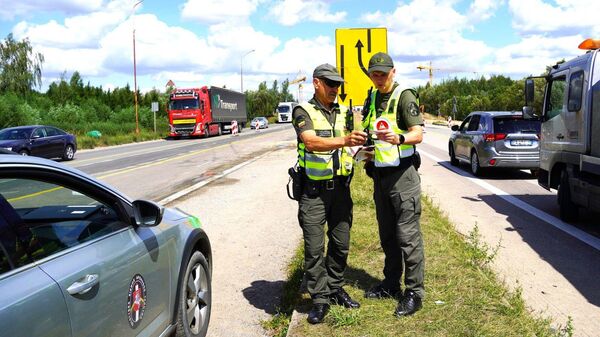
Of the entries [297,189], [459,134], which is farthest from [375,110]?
[459,134]

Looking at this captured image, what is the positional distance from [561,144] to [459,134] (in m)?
7.83

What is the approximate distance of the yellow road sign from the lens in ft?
30.9

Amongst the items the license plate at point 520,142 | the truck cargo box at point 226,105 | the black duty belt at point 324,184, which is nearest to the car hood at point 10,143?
the license plate at point 520,142

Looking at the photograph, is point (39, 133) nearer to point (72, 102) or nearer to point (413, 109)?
point (413, 109)

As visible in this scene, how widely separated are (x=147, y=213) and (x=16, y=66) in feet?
199

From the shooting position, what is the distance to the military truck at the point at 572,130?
6.83 metres

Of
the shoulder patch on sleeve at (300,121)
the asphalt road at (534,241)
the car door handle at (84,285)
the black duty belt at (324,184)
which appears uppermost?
the shoulder patch on sleeve at (300,121)

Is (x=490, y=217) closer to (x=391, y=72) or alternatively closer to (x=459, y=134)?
(x=391, y=72)

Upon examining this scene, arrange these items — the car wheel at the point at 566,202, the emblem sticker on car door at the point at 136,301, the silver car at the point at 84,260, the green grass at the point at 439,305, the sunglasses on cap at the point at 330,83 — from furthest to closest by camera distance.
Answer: the car wheel at the point at 566,202 → the sunglasses on cap at the point at 330,83 → the green grass at the point at 439,305 → the emblem sticker on car door at the point at 136,301 → the silver car at the point at 84,260

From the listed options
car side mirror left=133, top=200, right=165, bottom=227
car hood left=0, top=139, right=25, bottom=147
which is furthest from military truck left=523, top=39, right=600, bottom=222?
car hood left=0, top=139, right=25, bottom=147

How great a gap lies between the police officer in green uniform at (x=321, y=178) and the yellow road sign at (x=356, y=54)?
5.64 metres

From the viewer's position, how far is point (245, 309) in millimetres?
4680

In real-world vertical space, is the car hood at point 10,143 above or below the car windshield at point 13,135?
below

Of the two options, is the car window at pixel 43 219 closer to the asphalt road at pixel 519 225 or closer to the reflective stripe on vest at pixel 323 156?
the reflective stripe on vest at pixel 323 156
